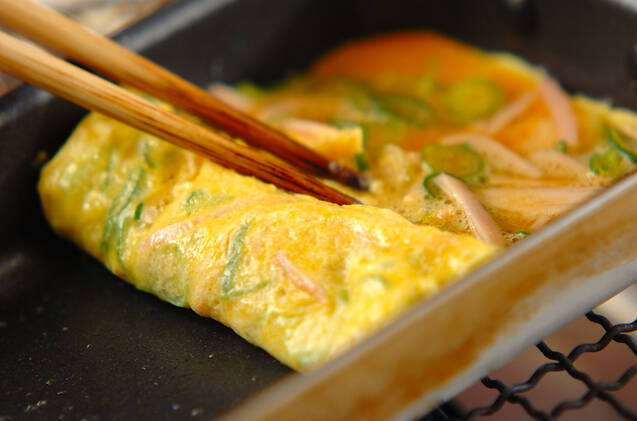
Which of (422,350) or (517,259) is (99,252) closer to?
Answer: (422,350)

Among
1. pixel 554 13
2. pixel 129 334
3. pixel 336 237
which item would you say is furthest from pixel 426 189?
pixel 554 13

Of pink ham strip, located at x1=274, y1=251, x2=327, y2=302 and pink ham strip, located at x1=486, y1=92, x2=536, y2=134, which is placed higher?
pink ham strip, located at x1=486, y1=92, x2=536, y2=134

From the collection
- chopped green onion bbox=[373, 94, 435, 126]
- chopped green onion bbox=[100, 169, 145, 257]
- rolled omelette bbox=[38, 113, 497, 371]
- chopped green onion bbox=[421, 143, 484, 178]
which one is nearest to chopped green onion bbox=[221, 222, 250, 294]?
rolled omelette bbox=[38, 113, 497, 371]

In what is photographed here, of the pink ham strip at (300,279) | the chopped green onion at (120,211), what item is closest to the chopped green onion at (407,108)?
the chopped green onion at (120,211)

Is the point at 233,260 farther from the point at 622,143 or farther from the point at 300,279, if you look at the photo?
the point at 622,143

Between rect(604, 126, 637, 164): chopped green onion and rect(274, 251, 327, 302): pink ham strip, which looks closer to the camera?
rect(274, 251, 327, 302): pink ham strip

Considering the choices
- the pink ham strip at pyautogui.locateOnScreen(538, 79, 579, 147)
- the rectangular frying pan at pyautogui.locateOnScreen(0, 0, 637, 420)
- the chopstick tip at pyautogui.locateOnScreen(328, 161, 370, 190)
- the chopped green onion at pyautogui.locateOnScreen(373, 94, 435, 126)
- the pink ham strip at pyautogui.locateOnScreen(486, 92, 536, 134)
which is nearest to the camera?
the rectangular frying pan at pyautogui.locateOnScreen(0, 0, 637, 420)

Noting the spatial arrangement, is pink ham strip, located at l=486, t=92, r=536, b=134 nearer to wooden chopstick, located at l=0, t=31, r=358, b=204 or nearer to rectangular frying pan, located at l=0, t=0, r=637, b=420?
rectangular frying pan, located at l=0, t=0, r=637, b=420
